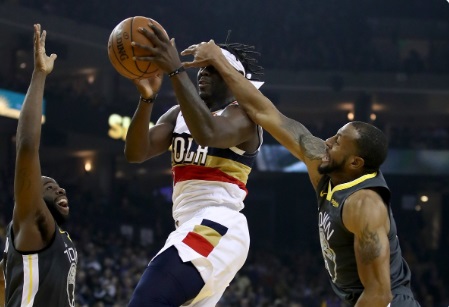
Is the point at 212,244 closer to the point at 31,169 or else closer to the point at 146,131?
the point at 146,131

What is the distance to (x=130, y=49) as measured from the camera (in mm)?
4281

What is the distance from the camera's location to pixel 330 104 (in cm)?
2509

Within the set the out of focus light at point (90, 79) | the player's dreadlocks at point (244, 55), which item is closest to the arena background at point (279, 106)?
the out of focus light at point (90, 79)

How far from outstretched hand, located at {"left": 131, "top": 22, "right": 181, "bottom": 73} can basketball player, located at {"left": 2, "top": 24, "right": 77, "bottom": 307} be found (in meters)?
0.49

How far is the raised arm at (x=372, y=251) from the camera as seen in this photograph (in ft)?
11.8

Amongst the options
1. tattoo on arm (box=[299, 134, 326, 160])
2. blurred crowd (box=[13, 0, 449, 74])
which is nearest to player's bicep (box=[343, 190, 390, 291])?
tattoo on arm (box=[299, 134, 326, 160])

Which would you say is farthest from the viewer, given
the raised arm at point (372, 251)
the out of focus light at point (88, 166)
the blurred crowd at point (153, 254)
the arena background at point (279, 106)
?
the out of focus light at point (88, 166)

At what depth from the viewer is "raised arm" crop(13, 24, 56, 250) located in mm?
3900

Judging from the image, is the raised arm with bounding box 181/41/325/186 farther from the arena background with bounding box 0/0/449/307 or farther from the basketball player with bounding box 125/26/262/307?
the arena background with bounding box 0/0/449/307

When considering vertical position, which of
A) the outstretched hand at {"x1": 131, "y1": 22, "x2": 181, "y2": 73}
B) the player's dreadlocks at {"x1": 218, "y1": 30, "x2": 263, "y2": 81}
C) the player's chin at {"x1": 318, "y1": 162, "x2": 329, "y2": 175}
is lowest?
the player's chin at {"x1": 318, "y1": 162, "x2": 329, "y2": 175}

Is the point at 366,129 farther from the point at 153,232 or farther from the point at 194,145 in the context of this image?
the point at 153,232

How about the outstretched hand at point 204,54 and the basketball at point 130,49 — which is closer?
the basketball at point 130,49

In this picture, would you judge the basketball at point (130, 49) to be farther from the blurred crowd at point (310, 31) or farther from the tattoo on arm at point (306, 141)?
the blurred crowd at point (310, 31)

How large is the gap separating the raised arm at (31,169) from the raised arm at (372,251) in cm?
153
